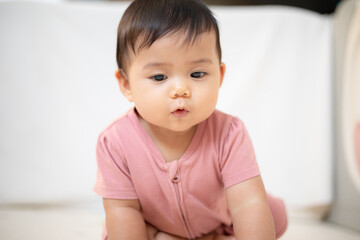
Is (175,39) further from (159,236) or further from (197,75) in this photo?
(159,236)

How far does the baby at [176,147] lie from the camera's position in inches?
26.1

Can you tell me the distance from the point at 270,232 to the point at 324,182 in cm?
69

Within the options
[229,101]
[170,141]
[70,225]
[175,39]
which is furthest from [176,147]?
[229,101]

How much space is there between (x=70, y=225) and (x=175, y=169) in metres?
0.49

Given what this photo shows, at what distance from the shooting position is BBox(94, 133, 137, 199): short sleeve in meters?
0.75

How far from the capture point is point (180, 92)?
648 millimetres

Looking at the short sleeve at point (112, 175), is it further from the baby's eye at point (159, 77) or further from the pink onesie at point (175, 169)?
the baby's eye at point (159, 77)

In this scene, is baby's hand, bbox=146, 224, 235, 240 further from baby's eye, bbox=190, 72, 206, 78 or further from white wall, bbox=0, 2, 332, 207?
white wall, bbox=0, 2, 332, 207

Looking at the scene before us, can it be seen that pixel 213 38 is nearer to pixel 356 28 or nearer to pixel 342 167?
pixel 356 28

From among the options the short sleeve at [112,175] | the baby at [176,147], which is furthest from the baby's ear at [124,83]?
the short sleeve at [112,175]

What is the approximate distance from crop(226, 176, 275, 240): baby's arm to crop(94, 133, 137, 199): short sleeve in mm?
194

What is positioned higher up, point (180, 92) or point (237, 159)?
point (180, 92)

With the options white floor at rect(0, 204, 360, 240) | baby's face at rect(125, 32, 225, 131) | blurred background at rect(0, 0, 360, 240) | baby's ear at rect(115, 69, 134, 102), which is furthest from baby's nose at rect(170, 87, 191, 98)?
blurred background at rect(0, 0, 360, 240)

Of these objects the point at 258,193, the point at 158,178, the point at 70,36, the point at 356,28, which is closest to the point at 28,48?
the point at 70,36
